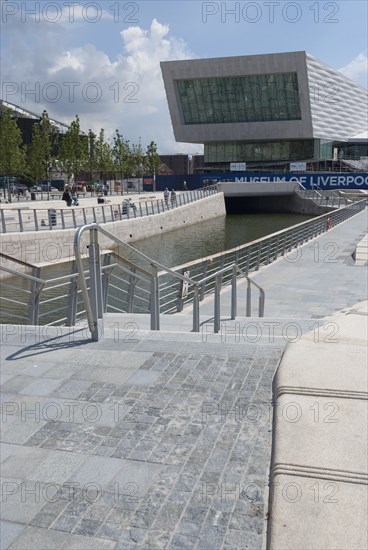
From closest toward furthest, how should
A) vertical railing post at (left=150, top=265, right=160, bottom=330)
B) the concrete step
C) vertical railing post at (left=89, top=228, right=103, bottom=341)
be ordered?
vertical railing post at (left=89, top=228, right=103, bottom=341) < the concrete step < vertical railing post at (left=150, top=265, right=160, bottom=330)

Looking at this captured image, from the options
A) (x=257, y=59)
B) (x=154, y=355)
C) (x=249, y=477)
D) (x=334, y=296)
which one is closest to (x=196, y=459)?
(x=249, y=477)

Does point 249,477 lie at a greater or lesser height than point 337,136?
lesser

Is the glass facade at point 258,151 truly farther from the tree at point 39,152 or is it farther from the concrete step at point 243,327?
the concrete step at point 243,327

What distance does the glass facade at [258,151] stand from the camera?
7931 centimetres

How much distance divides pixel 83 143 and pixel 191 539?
5756 cm

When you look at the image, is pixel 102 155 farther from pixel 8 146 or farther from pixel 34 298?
pixel 34 298

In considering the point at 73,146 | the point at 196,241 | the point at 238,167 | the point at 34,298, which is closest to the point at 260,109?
the point at 238,167

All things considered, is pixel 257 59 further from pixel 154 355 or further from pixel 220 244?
pixel 154 355

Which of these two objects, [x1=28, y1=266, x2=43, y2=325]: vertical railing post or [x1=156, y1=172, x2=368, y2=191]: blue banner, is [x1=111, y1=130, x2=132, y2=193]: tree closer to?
[x1=156, y1=172, x2=368, y2=191]: blue banner

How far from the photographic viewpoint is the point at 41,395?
4711mm

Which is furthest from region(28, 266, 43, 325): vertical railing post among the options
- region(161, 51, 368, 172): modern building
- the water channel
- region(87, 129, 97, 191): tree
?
region(161, 51, 368, 172): modern building

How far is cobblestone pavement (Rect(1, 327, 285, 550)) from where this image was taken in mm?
3080

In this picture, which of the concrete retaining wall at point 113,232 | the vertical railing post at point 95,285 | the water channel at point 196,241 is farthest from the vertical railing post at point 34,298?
the water channel at point 196,241

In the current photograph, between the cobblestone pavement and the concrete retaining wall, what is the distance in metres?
2.62
